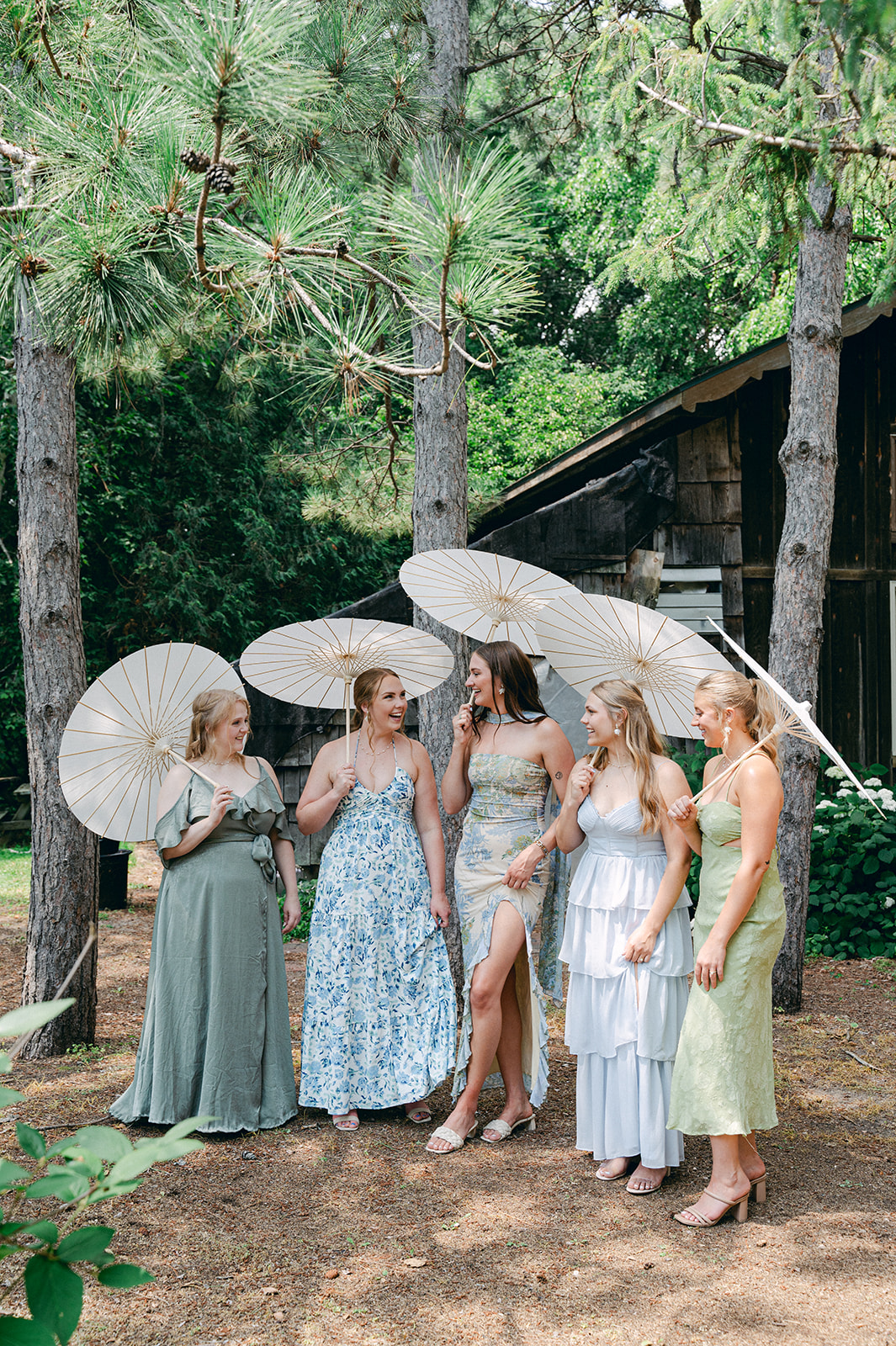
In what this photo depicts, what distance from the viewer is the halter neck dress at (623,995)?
12.3ft

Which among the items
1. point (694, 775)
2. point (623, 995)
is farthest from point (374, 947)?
point (694, 775)

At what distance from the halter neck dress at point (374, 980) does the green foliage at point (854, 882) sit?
12.7ft

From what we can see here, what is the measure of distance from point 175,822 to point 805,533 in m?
3.78

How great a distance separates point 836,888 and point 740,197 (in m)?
4.54

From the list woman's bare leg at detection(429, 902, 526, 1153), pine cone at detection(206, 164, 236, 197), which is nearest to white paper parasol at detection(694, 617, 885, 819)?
woman's bare leg at detection(429, 902, 526, 1153)

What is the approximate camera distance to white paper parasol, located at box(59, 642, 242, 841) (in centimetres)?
412

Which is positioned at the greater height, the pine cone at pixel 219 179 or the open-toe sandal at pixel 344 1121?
the pine cone at pixel 219 179

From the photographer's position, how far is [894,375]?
950 cm

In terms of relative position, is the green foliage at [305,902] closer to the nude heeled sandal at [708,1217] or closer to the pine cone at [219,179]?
the nude heeled sandal at [708,1217]

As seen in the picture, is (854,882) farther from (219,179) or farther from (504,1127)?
(219,179)

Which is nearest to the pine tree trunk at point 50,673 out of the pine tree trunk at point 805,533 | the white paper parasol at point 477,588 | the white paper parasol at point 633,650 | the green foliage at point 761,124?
the white paper parasol at point 477,588

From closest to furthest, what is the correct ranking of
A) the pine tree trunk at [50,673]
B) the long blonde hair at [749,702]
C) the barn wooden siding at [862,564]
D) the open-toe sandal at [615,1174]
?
the long blonde hair at [749,702]
the open-toe sandal at [615,1174]
the pine tree trunk at [50,673]
the barn wooden siding at [862,564]

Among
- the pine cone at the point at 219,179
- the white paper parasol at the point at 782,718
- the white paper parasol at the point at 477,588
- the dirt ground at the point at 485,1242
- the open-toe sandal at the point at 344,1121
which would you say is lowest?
the dirt ground at the point at 485,1242

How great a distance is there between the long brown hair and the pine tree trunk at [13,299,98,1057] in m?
2.14
